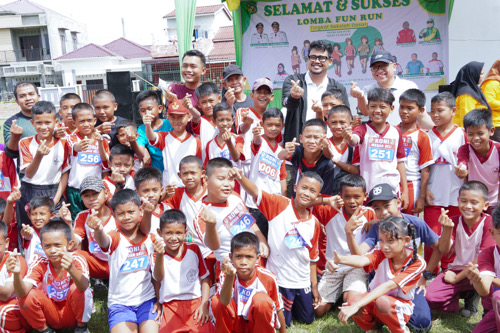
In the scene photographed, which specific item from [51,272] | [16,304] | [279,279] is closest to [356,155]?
[279,279]

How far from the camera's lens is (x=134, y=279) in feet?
A: 11.0

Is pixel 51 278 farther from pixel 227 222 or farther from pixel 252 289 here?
pixel 252 289

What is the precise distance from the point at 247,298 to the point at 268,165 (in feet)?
4.57

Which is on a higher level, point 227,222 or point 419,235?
point 227,222

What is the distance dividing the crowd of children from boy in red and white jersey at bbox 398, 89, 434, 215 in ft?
0.04

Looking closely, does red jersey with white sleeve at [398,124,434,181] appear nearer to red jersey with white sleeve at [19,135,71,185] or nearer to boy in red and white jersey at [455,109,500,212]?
boy in red and white jersey at [455,109,500,212]

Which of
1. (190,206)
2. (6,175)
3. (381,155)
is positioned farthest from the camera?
(6,175)

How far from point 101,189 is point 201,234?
40.4 inches

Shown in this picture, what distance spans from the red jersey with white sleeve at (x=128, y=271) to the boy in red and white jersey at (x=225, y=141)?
3.73 ft

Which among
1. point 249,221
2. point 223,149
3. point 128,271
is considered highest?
point 223,149

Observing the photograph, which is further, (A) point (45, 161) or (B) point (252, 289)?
(A) point (45, 161)

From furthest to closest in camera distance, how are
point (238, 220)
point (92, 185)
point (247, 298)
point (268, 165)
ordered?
point (268, 165), point (92, 185), point (238, 220), point (247, 298)

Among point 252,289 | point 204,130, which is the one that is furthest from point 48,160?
point 252,289

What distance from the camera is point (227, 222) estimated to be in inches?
137
